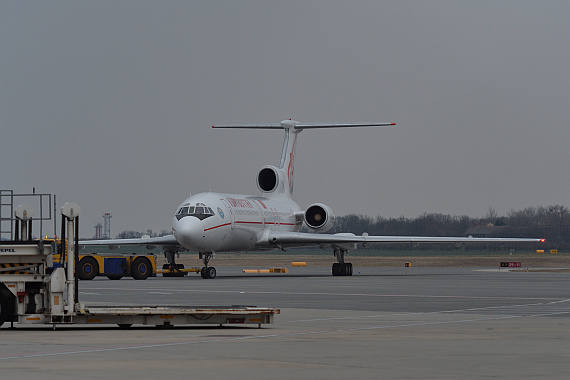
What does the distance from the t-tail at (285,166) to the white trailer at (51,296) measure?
41720mm

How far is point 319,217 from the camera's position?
54906 mm

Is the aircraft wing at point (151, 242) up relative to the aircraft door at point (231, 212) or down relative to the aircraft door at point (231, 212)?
down

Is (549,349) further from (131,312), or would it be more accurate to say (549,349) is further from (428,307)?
(428,307)

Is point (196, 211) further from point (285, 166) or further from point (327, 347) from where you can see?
point (327, 347)

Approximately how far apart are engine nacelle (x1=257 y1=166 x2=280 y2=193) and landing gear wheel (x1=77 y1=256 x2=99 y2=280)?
1544cm

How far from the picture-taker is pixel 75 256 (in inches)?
655

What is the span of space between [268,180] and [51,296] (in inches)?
1692

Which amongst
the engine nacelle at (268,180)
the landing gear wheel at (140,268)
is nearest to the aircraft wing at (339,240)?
the engine nacelle at (268,180)

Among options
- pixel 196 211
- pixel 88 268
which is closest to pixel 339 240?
pixel 196 211

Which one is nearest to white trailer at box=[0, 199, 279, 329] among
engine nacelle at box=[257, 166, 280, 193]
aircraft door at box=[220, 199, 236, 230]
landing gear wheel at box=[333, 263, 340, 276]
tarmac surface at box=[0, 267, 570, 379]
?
tarmac surface at box=[0, 267, 570, 379]

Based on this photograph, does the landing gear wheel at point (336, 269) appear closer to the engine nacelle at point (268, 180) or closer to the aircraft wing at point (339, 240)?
the aircraft wing at point (339, 240)

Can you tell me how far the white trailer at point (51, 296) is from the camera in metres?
16.6

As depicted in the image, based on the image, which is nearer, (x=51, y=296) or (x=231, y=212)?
(x=51, y=296)

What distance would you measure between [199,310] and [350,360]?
5966 mm
